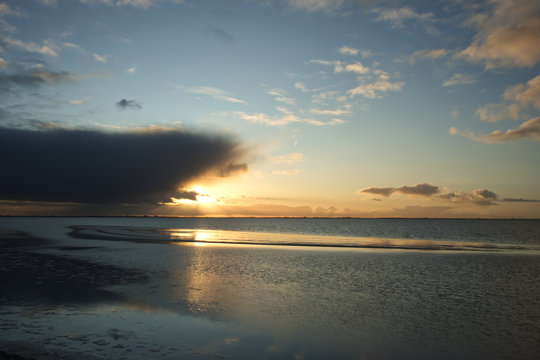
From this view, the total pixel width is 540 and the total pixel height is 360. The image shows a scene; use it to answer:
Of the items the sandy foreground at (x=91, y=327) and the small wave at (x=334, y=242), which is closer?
the sandy foreground at (x=91, y=327)

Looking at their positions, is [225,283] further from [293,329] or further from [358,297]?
[293,329]

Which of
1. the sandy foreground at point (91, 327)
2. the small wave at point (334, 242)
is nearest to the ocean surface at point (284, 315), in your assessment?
the sandy foreground at point (91, 327)

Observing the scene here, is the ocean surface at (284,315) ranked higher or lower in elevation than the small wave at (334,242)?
higher

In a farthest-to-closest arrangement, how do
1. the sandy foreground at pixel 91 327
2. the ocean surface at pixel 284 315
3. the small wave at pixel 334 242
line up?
the small wave at pixel 334 242 < the ocean surface at pixel 284 315 < the sandy foreground at pixel 91 327

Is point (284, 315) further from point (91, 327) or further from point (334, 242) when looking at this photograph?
point (334, 242)

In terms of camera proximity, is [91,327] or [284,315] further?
[284,315]

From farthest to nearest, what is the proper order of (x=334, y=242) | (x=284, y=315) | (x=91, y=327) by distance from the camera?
(x=334, y=242) < (x=284, y=315) < (x=91, y=327)

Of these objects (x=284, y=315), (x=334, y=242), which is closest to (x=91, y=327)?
(x=284, y=315)

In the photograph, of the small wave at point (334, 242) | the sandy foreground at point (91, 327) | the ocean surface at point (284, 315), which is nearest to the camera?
the sandy foreground at point (91, 327)

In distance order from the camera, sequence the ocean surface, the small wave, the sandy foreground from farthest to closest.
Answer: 1. the small wave
2. the ocean surface
3. the sandy foreground

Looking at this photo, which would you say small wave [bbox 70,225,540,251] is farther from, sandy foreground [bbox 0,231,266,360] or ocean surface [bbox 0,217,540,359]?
sandy foreground [bbox 0,231,266,360]

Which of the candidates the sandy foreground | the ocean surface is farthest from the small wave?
the sandy foreground

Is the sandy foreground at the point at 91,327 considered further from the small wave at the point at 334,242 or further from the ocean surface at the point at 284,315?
the small wave at the point at 334,242

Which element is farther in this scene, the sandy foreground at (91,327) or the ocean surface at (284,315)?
the ocean surface at (284,315)
